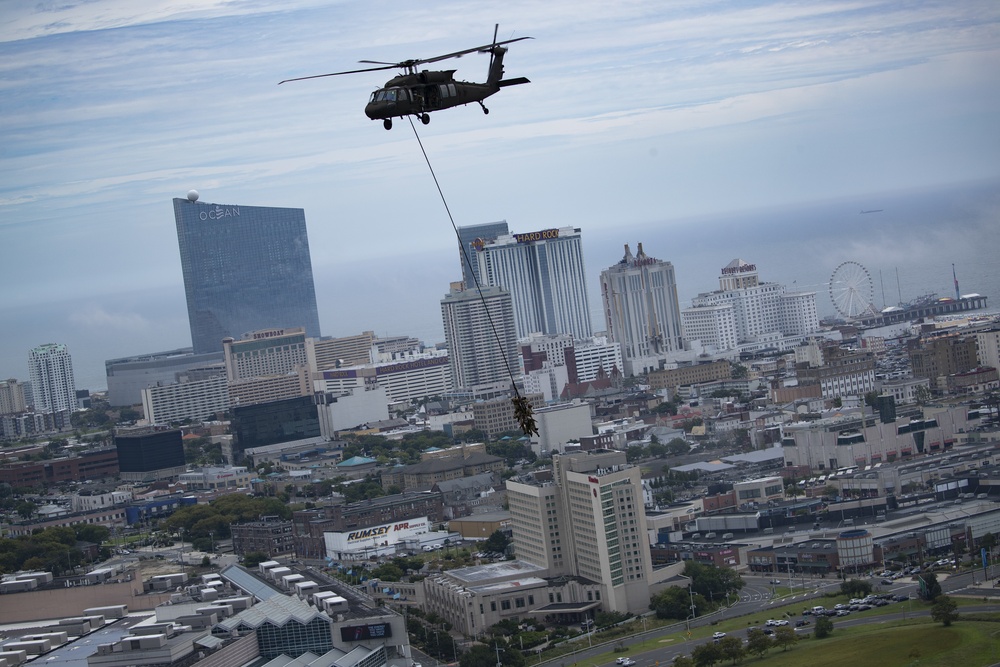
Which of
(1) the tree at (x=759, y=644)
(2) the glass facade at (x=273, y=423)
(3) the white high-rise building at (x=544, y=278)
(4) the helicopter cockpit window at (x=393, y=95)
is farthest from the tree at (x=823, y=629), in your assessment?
(3) the white high-rise building at (x=544, y=278)

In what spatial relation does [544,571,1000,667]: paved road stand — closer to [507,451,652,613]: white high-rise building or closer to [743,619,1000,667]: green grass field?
[743,619,1000,667]: green grass field

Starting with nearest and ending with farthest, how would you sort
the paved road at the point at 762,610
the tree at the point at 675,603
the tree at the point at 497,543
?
the paved road at the point at 762,610
the tree at the point at 675,603
the tree at the point at 497,543

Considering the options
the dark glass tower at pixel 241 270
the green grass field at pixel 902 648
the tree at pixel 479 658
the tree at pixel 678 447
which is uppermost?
the dark glass tower at pixel 241 270

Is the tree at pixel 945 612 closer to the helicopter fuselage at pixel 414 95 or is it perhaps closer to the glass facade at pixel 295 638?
the glass facade at pixel 295 638

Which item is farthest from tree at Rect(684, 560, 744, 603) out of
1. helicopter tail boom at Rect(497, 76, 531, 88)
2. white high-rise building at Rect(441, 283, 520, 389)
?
white high-rise building at Rect(441, 283, 520, 389)

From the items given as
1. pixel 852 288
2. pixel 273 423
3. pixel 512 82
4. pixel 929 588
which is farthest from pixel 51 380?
pixel 512 82

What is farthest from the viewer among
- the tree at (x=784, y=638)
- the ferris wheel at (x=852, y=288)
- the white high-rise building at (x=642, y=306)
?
the ferris wheel at (x=852, y=288)

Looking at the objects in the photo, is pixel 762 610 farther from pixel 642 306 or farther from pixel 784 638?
pixel 642 306

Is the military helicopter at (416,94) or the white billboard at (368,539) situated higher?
the military helicopter at (416,94)
